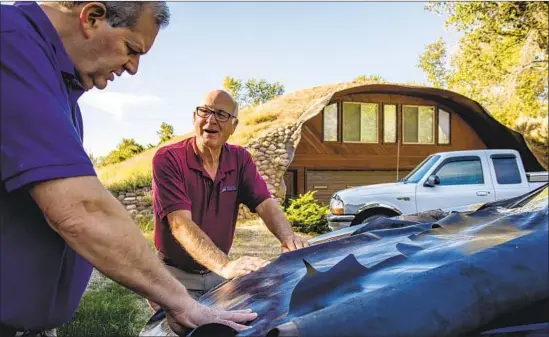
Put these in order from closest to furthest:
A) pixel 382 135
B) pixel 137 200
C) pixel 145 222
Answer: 1. pixel 145 222
2. pixel 137 200
3. pixel 382 135

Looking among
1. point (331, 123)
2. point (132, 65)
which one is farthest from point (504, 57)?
point (132, 65)

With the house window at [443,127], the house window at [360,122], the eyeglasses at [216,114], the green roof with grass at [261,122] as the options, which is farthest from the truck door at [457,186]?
the house window at [443,127]

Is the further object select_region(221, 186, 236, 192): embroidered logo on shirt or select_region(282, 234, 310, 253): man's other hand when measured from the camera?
select_region(221, 186, 236, 192): embroidered logo on shirt

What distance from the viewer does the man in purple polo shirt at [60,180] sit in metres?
1.29

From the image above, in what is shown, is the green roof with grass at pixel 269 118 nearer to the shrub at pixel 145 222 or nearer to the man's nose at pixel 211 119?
the shrub at pixel 145 222

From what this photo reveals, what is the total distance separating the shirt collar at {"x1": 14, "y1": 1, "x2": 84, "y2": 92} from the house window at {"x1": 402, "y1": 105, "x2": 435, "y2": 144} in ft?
63.9

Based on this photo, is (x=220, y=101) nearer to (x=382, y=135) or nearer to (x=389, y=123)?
(x=382, y=135)

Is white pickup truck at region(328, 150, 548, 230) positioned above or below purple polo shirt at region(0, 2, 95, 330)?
below

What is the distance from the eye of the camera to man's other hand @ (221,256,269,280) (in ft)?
7.50

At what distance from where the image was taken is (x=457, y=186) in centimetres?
1027

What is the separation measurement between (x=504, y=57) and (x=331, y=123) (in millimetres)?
7471

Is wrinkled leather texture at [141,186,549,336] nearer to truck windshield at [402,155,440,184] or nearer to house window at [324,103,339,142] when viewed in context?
truck windshield at [402,155,440,184]

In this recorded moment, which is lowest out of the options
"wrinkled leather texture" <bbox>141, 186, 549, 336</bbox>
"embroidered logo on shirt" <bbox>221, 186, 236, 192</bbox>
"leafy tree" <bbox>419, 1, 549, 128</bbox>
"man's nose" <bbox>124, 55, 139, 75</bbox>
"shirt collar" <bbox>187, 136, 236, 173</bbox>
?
"wrinkled leather texture" <bbox>141, 186, 549, 336</bbox>

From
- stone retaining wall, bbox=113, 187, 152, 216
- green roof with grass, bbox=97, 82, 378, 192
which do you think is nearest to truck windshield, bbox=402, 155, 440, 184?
green roof with grass, bbox=97, 82, 378, 192
